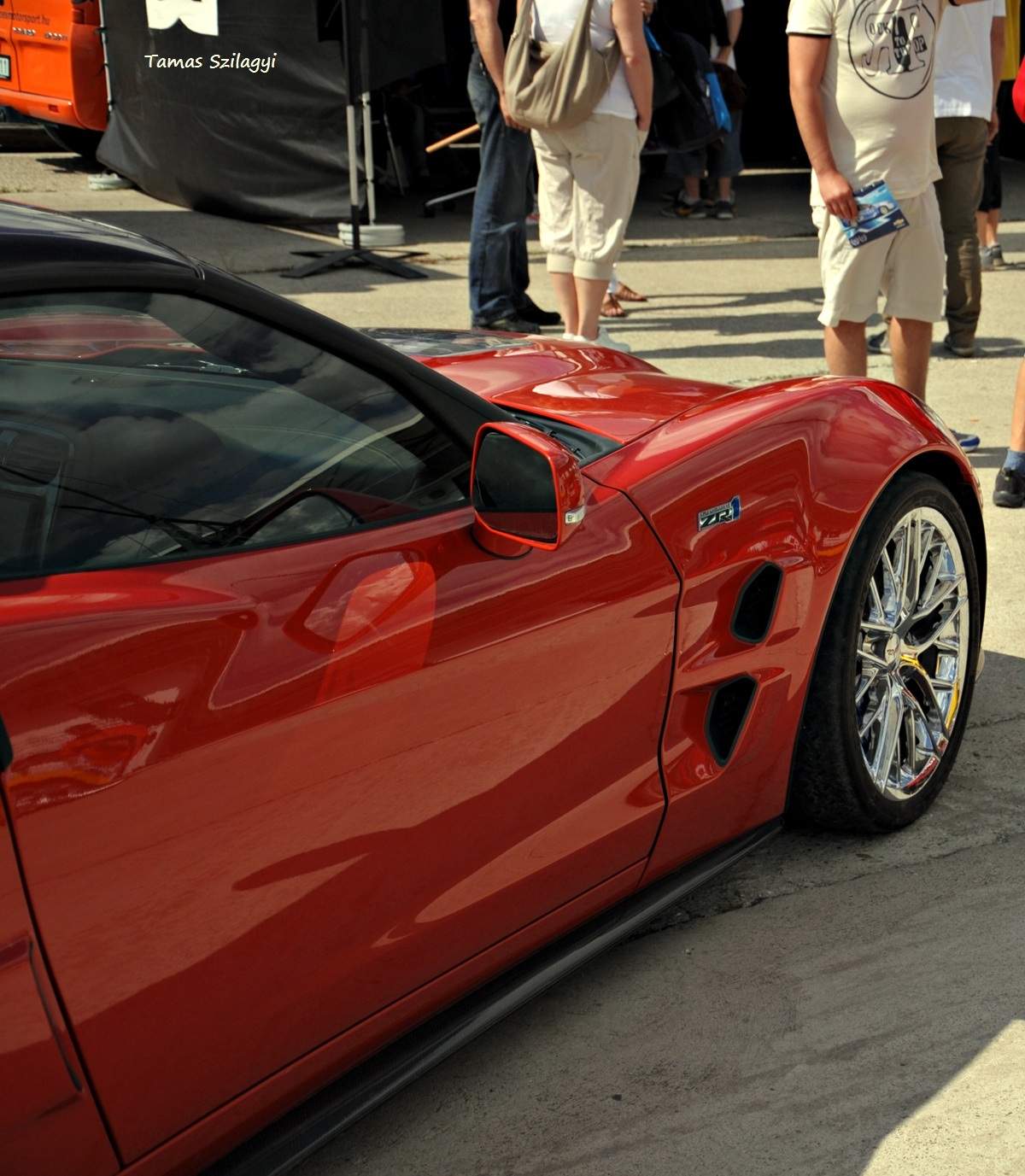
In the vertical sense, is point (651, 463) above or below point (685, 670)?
above

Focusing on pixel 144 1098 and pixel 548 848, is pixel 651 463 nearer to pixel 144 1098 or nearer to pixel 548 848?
pixel 548 848

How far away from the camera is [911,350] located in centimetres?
486

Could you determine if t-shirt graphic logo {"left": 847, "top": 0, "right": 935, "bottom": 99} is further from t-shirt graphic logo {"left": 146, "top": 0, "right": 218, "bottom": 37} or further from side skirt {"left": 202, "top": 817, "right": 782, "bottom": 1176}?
t-shirt graphic logo {"left": 146, "top": 0, "right": 218, "bottom": 37}

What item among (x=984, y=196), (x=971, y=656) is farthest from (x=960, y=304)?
(x=971, y=656)

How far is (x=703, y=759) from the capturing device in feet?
7.71

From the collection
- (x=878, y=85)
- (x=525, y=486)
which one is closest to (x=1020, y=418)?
(x=878, y=85)

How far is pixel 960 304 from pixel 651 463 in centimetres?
484

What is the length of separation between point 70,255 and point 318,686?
585mm

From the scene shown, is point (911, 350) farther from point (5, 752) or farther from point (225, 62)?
point (225, 62)

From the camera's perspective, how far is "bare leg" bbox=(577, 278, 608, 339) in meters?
5.78

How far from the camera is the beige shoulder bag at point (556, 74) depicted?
5.33 metres

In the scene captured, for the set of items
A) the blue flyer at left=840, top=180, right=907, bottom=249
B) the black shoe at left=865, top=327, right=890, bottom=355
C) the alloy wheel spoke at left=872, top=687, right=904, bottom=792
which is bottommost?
the alloy wheel spoke at left=872, top=687, right=904, bottom=792

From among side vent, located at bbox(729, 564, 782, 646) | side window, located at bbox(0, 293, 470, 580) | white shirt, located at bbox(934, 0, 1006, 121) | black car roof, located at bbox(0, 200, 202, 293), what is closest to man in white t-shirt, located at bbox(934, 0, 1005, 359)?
white shirt, located at bbox(934, 0, 1006, 121)

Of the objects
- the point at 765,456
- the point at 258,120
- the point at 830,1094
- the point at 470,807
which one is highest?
the point at 258,120
